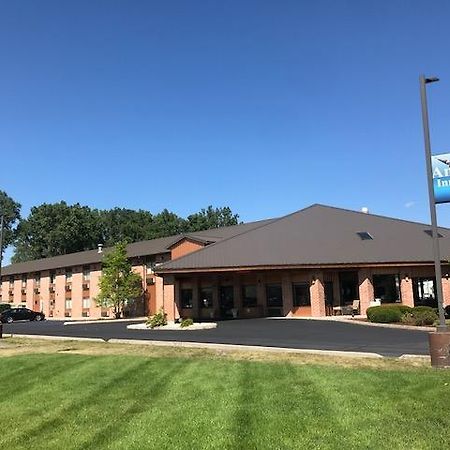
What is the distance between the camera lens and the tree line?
107625 mm

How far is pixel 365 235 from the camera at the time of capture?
38312 mm

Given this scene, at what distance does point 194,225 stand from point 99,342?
281ft

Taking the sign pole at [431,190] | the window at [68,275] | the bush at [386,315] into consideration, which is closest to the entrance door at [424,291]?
the bush at [386,315]

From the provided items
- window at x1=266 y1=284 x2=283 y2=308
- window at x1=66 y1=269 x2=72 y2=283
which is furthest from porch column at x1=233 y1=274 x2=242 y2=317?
window at x1=66 y1=269 x2=72 y2=283

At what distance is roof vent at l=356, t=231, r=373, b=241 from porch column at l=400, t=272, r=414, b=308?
4.11 metres

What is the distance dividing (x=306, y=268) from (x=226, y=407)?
2564 cm

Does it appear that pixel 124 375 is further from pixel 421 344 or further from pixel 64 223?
pixel 64 223

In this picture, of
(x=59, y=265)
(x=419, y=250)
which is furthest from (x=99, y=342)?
(x=59, y=265)

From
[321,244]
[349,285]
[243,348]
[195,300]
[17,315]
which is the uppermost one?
[321,244]

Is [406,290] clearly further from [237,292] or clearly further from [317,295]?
[237,292]

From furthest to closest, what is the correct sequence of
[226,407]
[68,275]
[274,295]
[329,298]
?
[68,275] < [274,295] < [329,298] < [226,407]

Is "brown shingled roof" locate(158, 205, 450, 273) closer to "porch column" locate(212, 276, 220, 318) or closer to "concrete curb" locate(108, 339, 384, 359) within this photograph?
"porch column" locate(212, 276, 220, 318)

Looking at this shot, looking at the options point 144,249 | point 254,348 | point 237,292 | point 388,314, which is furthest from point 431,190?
point 144,249

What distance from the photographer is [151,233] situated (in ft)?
357
